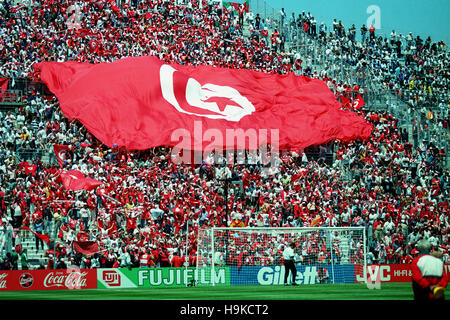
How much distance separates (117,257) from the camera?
27219mm

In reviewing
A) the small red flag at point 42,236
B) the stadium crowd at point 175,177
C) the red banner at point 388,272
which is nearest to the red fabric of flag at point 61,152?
the stadium crowd at point 175,177

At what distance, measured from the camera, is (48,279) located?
24.4 meters

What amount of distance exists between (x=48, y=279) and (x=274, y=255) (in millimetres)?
9127

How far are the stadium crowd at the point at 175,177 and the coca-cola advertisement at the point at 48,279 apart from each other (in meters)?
1.06

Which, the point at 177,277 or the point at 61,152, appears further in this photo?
the point at 61,152

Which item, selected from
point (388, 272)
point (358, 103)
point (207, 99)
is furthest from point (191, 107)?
point (388, 272)

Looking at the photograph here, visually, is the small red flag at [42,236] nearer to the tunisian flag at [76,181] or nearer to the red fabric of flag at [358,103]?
the tunisian flag at [76,181]

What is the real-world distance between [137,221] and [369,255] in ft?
32.7

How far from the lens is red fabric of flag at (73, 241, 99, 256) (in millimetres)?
26297

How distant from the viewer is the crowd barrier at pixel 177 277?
79.0 ft

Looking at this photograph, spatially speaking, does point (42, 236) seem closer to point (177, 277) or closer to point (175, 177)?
point (177, 277)

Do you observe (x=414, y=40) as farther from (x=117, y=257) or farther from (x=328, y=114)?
(x=117, y=257)
